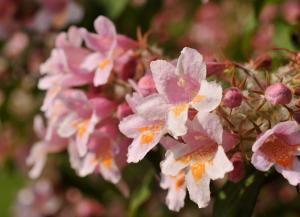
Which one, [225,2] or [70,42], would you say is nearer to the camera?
[70,42]

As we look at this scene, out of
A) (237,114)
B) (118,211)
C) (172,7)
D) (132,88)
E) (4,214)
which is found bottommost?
(4,214)

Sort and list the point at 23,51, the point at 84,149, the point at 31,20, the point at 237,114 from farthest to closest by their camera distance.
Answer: the point at 23,51
the point at 31,20
the point at 84,149
the point at 237,114

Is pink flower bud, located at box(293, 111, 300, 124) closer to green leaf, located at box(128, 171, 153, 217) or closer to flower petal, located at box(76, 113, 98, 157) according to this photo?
flower petal, located at box(76, 113, 98, 157)

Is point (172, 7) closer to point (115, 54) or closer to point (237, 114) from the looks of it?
point (115, 54)

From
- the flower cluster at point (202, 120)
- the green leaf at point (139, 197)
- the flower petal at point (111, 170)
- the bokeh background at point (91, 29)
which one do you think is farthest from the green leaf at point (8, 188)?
the flower cluster at point (202, 120)

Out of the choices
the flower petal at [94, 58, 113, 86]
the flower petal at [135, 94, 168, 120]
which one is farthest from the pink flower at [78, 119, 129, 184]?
the flower petal at [135, 94, 168, 120]

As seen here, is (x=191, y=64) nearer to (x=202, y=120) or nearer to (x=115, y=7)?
(x=202, y=120)

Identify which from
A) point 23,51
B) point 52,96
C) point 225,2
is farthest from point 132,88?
point 225,2

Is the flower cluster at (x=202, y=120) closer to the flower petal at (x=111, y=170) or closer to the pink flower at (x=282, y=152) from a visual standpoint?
the pink flower at (x=282, y=152)
